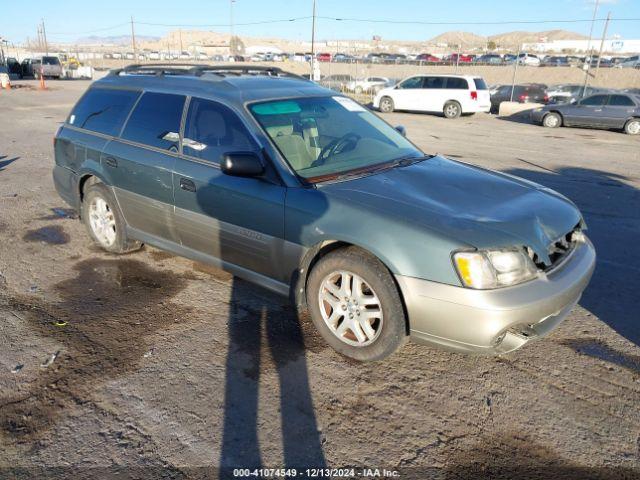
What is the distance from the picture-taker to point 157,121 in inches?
175

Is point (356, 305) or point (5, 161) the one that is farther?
point (5, 161)

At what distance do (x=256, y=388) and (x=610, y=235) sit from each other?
4870 millimetres

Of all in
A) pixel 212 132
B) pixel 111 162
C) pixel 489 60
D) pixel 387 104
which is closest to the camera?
pixel 212 132

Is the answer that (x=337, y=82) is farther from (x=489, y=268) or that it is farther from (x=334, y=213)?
(x=489, y=268)

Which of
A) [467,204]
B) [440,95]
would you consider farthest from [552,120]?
[467,204]

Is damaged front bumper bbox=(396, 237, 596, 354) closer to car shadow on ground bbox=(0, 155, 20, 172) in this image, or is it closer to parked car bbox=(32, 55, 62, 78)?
car shadow on ground bbox=(0, 155, 20, 172)

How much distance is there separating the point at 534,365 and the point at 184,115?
3.28 meters

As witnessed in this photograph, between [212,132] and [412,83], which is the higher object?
[212,132]

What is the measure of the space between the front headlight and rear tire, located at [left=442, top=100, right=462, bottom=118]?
1925 centimetres

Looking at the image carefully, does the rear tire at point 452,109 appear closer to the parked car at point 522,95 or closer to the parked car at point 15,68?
the parked car at point 522,95

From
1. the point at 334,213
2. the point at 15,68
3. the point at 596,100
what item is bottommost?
the point at 15,68

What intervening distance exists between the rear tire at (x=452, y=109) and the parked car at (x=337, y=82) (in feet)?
35.1

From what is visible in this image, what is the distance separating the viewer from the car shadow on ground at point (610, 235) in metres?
4.18

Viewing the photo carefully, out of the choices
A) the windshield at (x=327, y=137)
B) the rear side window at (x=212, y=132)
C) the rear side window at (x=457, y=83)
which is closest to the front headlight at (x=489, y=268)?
the windshield at (x=327, y=137)
